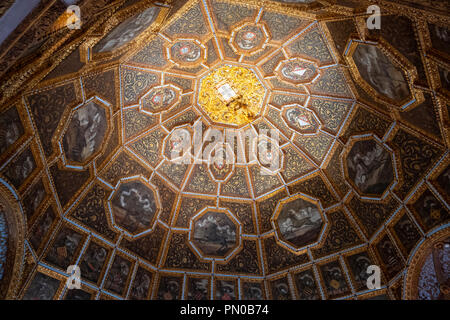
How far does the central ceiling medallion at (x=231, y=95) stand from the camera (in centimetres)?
1359

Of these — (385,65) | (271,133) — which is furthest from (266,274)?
(385,65)

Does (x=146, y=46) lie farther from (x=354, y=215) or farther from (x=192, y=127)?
(x=354, y=215)

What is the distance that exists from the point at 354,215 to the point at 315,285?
2.58 meters

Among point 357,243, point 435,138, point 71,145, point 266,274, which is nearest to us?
point 435,138

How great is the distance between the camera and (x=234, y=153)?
595 inches

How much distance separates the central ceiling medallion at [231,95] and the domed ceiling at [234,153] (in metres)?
0.05

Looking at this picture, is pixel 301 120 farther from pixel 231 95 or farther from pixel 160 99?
pixel 160 99

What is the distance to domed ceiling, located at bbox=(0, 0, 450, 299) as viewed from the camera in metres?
9.97

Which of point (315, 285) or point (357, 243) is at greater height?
point (357, 243)

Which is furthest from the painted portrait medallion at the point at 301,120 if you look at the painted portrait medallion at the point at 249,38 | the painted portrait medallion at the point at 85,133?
the painted portrait medallion at the point at 85,133

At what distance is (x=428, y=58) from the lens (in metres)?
8.81

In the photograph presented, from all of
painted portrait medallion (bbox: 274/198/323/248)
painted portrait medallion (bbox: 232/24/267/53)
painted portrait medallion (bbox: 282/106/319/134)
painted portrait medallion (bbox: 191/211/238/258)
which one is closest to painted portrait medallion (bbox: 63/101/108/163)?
painted portrait medallion (bbox: 232/24/267/53)

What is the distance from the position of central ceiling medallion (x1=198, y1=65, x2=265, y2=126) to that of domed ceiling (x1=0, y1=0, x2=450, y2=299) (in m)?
0.05

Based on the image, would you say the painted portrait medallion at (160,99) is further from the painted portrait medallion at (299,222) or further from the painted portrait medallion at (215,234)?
the painted portrait medallion at (299,222)
